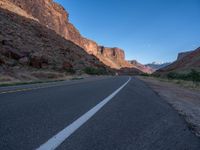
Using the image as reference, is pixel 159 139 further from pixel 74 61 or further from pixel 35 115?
pixel 74 61

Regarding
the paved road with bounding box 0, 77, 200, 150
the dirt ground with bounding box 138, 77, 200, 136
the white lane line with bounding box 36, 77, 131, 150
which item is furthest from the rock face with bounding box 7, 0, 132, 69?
the white lane line with bounding box 36, 77, 131, 150

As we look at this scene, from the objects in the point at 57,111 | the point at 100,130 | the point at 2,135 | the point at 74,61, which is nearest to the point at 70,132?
the point at 100,130

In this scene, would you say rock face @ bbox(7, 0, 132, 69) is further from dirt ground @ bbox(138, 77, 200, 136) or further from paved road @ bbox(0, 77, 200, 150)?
paved road @ bbox(0, 77, 200, 150)

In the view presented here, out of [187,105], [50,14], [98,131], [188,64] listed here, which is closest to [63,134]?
[98,131]

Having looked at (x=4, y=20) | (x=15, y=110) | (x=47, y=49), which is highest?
(x=4, y=20)

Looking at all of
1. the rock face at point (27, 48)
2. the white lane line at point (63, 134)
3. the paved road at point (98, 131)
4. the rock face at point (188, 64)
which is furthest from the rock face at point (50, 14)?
the white lane line at point (63, 134)

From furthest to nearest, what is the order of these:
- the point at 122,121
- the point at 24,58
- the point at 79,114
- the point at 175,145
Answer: the point at 24,58 < the point at 79,114 < the point at 122,121 < the point at 175,145

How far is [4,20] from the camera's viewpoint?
56281 mm

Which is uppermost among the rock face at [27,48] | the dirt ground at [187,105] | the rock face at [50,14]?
the rock face at [50,14]

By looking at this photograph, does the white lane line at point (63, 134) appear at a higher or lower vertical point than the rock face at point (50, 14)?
lower

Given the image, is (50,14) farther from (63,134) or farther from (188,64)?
(63,134)

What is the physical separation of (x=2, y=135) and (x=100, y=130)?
5.10 ft

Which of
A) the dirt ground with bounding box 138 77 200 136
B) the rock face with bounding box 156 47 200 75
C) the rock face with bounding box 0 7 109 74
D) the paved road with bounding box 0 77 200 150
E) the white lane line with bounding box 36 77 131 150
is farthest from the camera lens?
the rock face with bounding box 156 47 200 75

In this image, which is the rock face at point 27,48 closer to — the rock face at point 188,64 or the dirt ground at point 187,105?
the dirt ground at point 187,105
